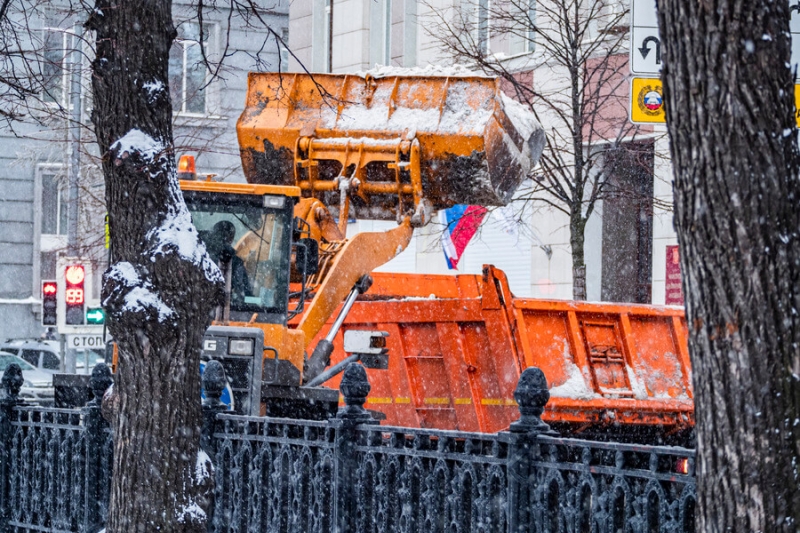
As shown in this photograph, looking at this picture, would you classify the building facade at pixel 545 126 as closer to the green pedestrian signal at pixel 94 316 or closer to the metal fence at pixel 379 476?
the green pedestrian signal at pixel 94 316

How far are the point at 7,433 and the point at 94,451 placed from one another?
1.52m

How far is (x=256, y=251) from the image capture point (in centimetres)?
1004

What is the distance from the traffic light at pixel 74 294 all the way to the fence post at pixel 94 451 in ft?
43.1

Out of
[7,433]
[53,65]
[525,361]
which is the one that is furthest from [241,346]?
[525,361]

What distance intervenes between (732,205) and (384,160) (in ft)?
27.7

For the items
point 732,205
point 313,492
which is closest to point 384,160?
point 313,492

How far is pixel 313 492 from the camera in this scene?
670 cm

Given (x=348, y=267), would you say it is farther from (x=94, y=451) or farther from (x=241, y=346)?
(x=94, y=451)

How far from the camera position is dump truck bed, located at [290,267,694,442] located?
35.8 ft

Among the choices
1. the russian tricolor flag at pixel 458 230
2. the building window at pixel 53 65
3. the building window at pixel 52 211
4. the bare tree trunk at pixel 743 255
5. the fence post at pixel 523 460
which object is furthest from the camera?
the building window at pixel 52 211

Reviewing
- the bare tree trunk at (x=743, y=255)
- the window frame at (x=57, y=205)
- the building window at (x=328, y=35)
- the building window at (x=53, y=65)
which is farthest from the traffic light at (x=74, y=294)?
the bare tree trunk at (x=743, y=255)

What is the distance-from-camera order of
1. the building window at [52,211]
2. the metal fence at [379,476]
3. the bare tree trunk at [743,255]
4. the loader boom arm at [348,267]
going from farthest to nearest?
the building window at [52,211]
the loader boom arm at [348,267]
the metal fence at [379,476]
the bare tree trunk at [743,255]

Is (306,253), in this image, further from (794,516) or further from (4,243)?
(4,243)

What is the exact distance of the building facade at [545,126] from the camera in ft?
55.4
